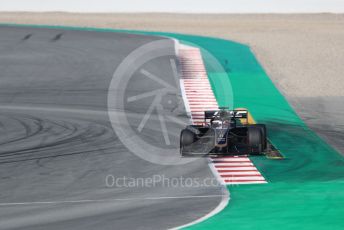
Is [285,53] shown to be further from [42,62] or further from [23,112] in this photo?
[23,112]

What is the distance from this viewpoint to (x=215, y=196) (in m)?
18.9

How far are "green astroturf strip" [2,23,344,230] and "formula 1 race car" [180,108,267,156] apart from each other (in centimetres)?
64

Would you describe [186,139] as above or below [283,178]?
above

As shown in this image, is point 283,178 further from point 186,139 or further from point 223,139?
point 186,139

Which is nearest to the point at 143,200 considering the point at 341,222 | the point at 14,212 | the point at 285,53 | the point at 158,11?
the point at 14,212

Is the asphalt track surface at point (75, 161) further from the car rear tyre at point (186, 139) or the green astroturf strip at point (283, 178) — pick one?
the green astroturf strip at point (283, 178)

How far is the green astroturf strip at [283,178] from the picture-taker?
16.7 metres

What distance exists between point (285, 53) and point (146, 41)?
30.1ft

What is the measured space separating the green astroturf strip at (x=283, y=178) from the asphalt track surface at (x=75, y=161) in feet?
3.19

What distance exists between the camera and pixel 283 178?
2075 cm
